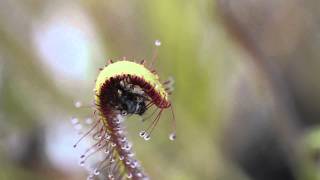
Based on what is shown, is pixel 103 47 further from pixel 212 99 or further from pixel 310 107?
pixel 310 107

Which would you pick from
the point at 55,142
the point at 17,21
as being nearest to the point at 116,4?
the point at 17,21

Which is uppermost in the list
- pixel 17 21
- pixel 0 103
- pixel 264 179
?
pixel 17 21

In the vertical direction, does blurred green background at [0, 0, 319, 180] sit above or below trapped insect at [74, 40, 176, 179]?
above

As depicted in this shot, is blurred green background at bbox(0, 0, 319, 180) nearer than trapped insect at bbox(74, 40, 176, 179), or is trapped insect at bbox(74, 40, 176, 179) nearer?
trapped insect at bbox(74, 40, 176, 179)

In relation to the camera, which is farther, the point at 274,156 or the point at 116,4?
the point at 116,4

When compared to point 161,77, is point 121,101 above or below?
below
